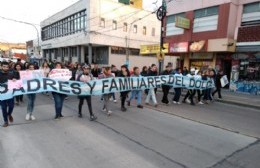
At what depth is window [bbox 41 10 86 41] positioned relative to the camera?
32.2 meters

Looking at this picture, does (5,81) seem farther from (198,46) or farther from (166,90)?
(198,46)

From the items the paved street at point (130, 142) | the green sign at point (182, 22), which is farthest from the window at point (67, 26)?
the paved street at point (130, 142)

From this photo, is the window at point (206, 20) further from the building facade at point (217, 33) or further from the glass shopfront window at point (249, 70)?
the glass shopfront window at point (249, 70)

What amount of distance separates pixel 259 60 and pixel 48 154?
613 inches

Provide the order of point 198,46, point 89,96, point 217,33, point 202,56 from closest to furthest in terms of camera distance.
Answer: point 89,96
point 217,33
point 198,46
point 202,56

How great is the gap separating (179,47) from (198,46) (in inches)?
76.3

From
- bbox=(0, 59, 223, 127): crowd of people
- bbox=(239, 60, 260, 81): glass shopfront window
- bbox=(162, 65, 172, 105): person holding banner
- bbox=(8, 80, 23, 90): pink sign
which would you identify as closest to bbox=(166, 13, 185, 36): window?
bbox=(239, 60, 260, 81): glass shopfront window

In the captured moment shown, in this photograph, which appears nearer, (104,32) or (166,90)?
(166,90)

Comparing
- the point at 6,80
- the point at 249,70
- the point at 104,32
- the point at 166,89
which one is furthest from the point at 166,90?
the point at 104,32

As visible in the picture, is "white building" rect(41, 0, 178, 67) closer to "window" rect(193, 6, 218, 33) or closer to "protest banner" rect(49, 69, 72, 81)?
"window" rect(193, 6, 218, 33)

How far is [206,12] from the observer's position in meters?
17.8

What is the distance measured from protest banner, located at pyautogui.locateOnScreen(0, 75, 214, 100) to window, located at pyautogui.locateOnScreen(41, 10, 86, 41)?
23961mm

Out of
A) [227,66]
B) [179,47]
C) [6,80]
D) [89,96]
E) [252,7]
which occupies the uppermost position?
[252,7]

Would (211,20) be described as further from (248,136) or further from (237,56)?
(248,136)
